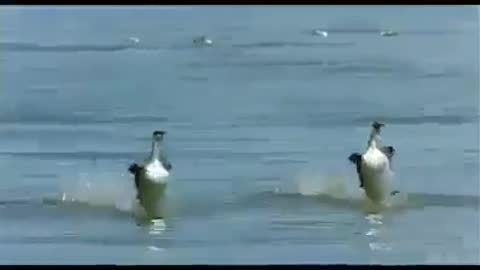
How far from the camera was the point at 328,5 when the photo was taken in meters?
1.67

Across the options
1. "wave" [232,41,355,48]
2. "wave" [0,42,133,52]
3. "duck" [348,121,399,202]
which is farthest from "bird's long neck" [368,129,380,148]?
"wave" [0,42,133,52]

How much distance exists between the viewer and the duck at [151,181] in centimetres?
164

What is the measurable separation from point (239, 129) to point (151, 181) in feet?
0.52

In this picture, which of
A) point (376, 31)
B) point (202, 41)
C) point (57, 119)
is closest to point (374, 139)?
point (376, 31)

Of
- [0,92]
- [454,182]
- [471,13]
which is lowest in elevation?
[454,182]

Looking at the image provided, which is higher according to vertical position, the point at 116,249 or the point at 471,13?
the point at 471,13

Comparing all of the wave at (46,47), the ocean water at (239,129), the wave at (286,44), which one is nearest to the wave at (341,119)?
the ocean water at (239,129)

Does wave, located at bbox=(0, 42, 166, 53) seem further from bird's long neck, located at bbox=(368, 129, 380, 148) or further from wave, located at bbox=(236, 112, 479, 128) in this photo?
bird's long neck, located at bbox=(368, 129, 380, 148)

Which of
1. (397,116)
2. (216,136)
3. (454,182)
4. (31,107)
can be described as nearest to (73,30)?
(31,107)

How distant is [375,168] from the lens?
5.38 feet

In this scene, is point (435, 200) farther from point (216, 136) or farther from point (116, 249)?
point (116, 249)

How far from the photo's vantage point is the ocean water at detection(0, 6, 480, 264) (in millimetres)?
1631

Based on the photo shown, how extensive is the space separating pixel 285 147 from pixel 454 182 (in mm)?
267

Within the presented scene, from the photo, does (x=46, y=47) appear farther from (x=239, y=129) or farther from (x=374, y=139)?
(x=374, y=139)
